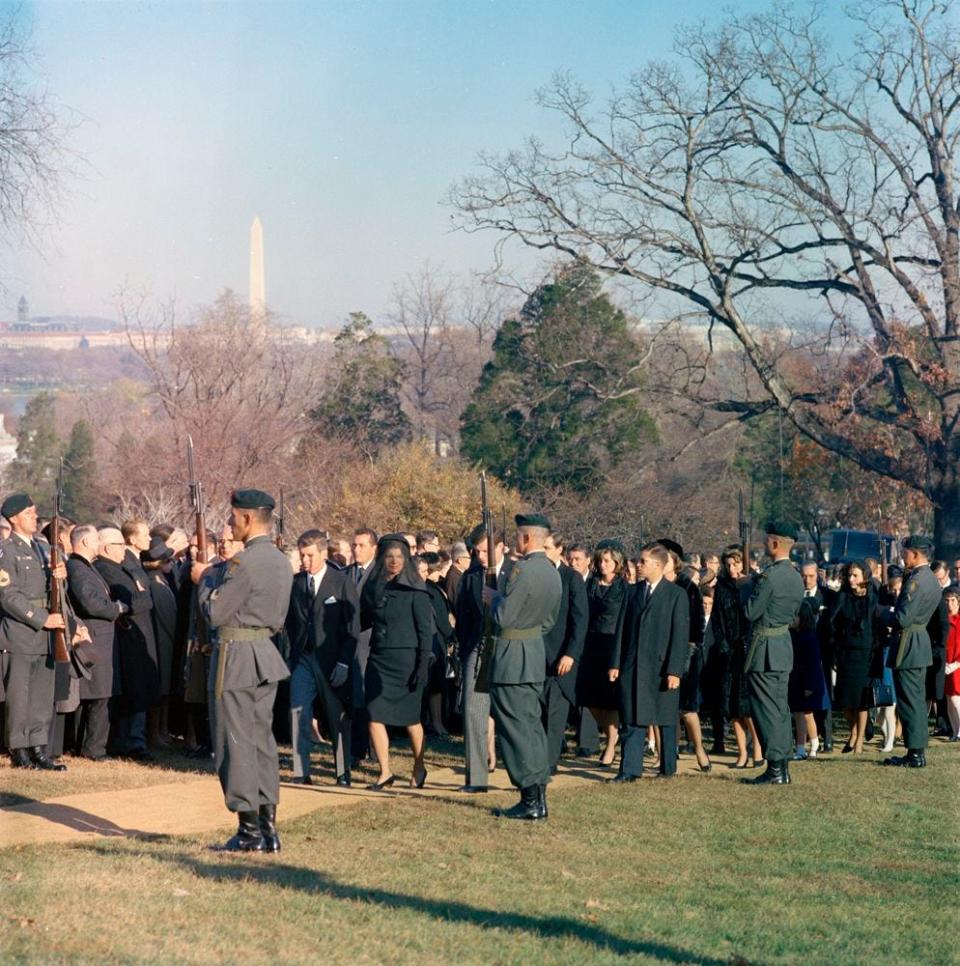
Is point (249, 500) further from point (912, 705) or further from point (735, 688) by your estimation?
point (912, 705)

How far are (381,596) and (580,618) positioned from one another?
1.59m

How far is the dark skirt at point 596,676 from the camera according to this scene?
13.4 meters

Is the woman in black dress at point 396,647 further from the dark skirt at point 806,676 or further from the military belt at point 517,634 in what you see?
the dark skirt at point 806,676

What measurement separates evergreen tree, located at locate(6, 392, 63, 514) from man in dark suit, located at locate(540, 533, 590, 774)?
74.3 ft

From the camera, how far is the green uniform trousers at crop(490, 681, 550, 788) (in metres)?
10.3

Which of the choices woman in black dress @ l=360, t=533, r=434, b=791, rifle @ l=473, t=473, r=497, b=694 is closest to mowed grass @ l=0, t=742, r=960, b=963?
woman in black dress @ l=360, t=533, r=434, b=791

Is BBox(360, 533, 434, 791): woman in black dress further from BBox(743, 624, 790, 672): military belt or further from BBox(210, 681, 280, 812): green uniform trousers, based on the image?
BBox(210, 681, 280, 812): green uniform trousers

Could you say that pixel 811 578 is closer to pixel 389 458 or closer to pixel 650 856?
pixel 650 856

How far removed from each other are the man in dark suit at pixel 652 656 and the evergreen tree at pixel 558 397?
64.9 feet

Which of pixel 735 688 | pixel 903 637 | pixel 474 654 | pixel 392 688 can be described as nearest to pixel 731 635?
pixel 735 688

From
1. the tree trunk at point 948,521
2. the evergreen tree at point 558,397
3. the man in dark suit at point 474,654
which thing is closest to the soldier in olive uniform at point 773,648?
the man in dark suit at point 474,654

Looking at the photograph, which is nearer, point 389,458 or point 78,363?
point 78,363

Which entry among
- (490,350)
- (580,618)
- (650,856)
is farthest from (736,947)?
(490,350)

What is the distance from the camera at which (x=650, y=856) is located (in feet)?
30.2
